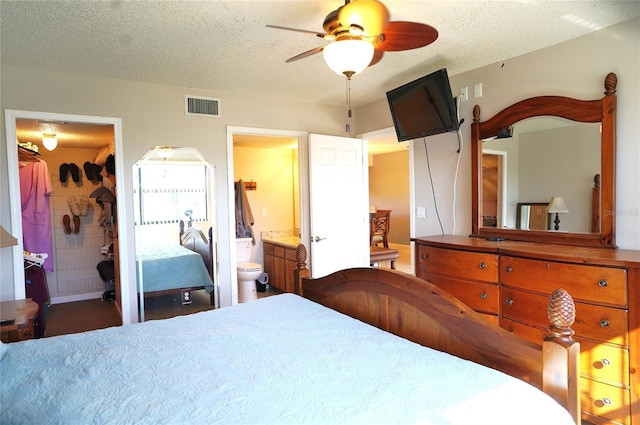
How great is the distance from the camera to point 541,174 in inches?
107

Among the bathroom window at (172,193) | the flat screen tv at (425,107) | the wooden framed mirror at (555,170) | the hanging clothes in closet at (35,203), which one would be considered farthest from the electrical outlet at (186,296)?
the wooden framed mirror at (555,170)

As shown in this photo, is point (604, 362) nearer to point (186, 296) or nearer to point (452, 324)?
point (452, 324)

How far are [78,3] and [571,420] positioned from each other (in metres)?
2.79

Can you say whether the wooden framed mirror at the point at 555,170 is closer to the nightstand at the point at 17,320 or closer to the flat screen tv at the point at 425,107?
the flat screen tv at the point at 425,107

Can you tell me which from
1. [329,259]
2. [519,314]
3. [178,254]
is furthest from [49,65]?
[519,314]

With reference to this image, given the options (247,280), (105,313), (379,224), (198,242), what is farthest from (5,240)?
(379,224)

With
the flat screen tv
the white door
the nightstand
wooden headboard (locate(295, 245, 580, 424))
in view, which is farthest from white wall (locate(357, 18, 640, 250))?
the nightstand

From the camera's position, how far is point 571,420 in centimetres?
103

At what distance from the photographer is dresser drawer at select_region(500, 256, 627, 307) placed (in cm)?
189

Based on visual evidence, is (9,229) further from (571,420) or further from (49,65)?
(571,420)

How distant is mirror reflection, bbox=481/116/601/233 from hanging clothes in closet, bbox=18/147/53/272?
5.02 meters

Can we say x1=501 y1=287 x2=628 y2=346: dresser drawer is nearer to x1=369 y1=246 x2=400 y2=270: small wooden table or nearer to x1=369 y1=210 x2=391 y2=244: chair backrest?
x1=369 y1=246 x2=400 y2=270: small wooden table

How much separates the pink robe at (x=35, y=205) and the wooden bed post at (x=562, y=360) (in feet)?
17.6

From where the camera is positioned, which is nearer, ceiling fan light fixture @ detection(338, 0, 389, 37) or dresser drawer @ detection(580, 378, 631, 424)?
ceiling fan light fixture @ detection(338, 0, 389, 37)
